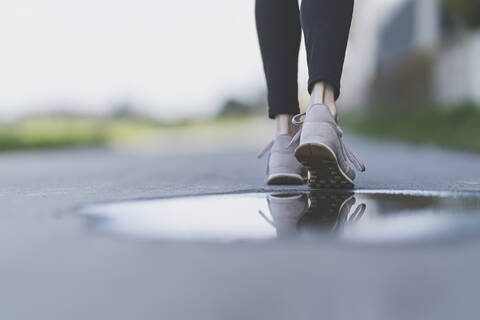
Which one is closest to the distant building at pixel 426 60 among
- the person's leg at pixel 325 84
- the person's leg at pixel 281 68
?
the person's leg at pixel 281 68

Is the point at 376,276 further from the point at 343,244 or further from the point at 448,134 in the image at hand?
the point at 448,134


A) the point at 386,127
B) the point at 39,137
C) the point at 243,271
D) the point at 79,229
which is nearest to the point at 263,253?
the point at 243,271

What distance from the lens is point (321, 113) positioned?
1.85 m

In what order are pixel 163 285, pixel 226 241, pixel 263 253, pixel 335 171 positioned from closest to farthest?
pixel 163 285 → pixel 263 253 → pixel 226 241 → pixel 335 171

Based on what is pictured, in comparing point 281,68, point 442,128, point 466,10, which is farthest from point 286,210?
point 466,10

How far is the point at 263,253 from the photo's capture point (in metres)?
1.00

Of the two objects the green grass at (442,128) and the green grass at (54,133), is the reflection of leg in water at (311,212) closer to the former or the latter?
the green grass at (442,128)

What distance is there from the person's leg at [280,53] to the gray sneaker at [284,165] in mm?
57

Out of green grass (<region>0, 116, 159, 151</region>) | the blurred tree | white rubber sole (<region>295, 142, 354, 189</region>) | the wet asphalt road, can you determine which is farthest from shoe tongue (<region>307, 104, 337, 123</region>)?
the blurred tree

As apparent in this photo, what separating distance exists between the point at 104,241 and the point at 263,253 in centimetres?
32

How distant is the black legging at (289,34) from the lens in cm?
190

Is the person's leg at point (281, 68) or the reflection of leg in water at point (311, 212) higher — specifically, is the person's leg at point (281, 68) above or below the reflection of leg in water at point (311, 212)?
above

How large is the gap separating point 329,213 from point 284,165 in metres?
0.71

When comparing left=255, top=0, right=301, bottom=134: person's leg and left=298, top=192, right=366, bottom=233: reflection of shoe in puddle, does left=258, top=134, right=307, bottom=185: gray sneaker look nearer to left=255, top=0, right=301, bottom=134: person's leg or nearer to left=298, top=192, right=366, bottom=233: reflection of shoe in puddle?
left=255, top=0, right=301, bottom=134: person's leg
